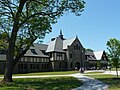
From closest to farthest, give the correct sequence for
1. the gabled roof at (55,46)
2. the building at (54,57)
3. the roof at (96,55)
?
1. the building at (54,57)
2. the gabled roof at (55,46)
3. the roof at (96,55)

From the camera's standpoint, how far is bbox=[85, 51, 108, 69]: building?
7982cm

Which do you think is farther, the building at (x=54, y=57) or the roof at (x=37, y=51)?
the roof at (x=37, y=51)

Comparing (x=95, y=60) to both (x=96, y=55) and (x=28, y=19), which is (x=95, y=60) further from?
(x=28, y=19)

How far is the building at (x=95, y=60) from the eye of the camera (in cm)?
7982

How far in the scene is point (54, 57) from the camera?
66.1 metres

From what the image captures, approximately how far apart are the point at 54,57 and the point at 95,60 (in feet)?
77.2

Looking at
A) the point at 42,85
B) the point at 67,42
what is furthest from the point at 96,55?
the point at 42,85

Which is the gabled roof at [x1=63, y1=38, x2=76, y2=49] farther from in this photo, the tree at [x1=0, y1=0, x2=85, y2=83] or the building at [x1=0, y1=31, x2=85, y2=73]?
the tree at [x1=0, y1=0, x2=85, y2=83]

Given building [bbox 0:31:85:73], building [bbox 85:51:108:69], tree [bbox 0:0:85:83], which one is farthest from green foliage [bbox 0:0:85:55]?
building [bbox 85:51:108:69]

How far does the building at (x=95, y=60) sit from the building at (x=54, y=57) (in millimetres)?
5701

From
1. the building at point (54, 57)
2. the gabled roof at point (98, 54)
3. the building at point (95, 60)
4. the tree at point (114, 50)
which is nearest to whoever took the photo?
the tree at point (114, 50)

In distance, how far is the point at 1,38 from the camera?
27766mm

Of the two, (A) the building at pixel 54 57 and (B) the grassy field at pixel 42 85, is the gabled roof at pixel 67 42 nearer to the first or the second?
(A) the building at pixel 54 57

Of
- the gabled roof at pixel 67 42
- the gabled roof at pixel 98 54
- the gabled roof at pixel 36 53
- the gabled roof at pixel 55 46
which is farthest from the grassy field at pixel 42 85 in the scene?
the gabled roof at pixel 98 54
